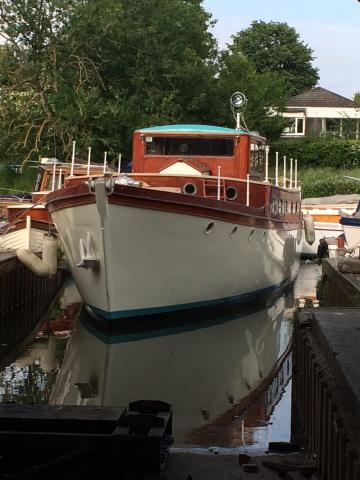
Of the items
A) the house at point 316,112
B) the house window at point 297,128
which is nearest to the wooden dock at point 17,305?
the house at point 316,112

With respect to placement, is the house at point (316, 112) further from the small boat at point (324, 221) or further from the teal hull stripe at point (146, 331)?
the teal hull stripe at point (146, 331)

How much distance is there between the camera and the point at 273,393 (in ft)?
36.7

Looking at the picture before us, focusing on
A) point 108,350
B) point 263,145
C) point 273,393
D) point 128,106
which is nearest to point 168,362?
point 108,350

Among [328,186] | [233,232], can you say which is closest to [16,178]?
[328,186]

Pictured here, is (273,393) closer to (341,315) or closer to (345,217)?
(341,315)

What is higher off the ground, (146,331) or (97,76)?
(97,76)

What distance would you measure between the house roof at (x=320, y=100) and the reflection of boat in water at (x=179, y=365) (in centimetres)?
5058

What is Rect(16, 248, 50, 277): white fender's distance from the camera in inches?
630

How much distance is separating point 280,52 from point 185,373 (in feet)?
217

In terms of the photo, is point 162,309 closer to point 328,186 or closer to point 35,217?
point 35,217

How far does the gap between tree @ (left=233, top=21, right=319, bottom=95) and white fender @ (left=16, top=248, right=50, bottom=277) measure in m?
61.3

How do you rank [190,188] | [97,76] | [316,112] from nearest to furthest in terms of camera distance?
[190,188]
[97,76]
[316,112]

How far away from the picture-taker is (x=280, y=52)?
75750 millimetres

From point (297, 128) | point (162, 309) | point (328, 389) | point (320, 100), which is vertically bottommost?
point (162, 309)
